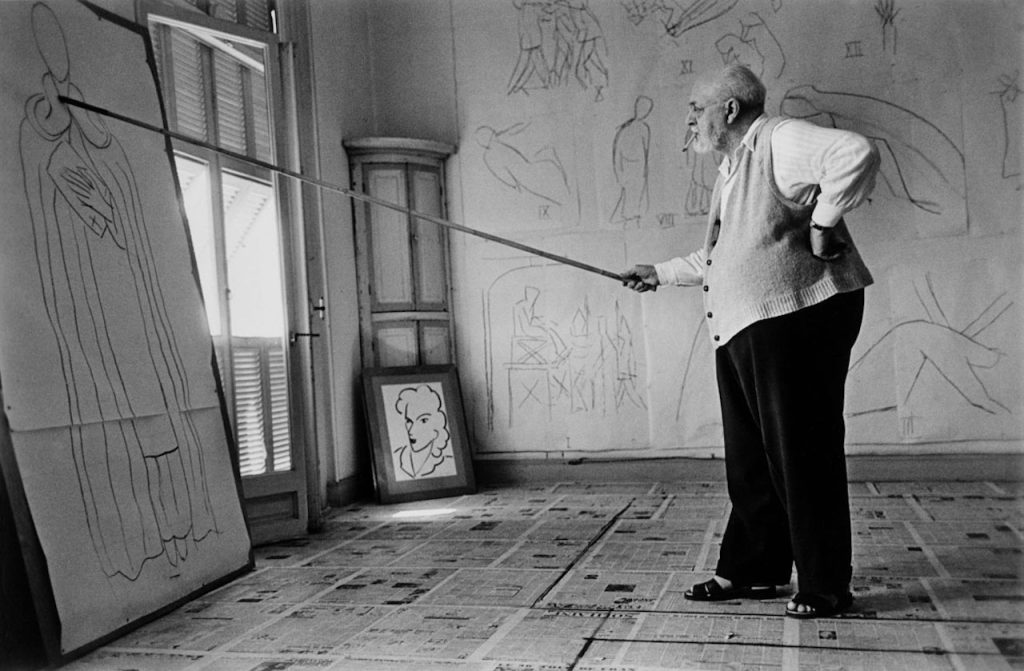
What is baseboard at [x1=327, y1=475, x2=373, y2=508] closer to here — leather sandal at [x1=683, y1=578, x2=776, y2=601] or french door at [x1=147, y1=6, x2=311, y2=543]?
french door at [x1=147, y1=6, x2=311, y2=543]

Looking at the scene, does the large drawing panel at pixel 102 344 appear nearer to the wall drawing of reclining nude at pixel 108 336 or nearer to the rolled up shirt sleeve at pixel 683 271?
the wall drawing of reclining nude at pixel 108 336

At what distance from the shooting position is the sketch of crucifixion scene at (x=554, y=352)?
5410 mm

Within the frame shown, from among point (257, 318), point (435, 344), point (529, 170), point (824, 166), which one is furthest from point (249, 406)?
point (824, 166)

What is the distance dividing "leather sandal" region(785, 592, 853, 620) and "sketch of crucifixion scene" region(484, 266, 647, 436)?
9.17ft

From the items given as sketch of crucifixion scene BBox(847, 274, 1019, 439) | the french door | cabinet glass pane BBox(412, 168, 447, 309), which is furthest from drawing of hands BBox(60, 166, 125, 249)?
sketch of crucifixion scene BBox(847, 274, 1019, 439)

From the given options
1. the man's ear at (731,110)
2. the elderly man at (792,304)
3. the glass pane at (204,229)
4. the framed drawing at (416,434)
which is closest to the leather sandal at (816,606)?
the elderly man at (792,304)

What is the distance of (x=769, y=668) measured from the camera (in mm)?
2229

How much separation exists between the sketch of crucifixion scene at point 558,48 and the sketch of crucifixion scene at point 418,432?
6.01ft

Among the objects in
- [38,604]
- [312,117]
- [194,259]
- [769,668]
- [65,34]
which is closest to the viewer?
[769,668]

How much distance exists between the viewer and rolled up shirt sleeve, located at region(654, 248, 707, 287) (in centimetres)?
304

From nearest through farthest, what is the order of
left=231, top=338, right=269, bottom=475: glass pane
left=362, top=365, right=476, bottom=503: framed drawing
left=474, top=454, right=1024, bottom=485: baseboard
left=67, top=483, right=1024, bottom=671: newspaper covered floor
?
left=67, top=483, right=1024, bottom=671: newspaper covered floor → left=231, top=338, right=269, bottom=475: glass pane → left=474, top=454, right=1024, bottom=485: baseboard → left=362, top=365, right=476, bottom=503: framed drawing

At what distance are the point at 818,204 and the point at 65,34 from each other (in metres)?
2.23

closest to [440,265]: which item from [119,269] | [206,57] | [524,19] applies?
[524,19]

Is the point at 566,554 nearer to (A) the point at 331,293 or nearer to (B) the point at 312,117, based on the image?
(A) the point at 331,293
